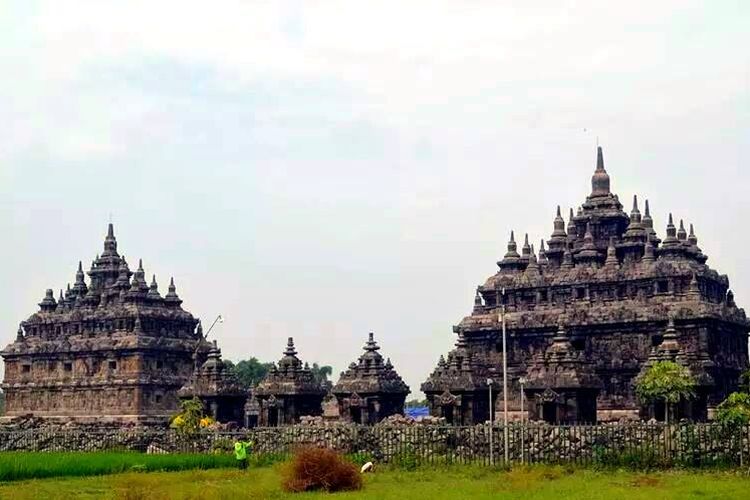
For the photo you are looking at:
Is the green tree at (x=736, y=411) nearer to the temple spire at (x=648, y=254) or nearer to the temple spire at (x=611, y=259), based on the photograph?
the temple spire at (x=648, y=254)

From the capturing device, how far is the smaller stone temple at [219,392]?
56.3m

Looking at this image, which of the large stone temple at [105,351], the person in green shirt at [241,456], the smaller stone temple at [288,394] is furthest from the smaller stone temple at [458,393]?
the large stone temple at [105,351]

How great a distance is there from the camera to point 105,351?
82.5 m

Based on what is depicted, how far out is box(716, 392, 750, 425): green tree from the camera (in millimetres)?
33844

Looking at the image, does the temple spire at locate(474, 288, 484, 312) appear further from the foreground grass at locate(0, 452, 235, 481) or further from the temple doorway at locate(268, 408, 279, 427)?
the foreground grass at locate(0, 452, 235, 481)

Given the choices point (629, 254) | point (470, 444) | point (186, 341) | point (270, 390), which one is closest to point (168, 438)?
point (270, 390)

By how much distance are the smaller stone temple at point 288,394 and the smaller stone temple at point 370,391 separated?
5.58 feet

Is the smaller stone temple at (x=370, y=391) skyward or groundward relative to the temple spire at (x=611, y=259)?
groundward

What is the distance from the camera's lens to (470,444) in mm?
Result: 38312

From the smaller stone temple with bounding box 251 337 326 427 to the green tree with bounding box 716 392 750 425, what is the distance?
21770mm

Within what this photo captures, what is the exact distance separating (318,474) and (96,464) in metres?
11.7

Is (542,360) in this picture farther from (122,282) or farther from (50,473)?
(122,282)

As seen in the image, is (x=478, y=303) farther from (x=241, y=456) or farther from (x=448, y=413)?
(x=241, y=456)

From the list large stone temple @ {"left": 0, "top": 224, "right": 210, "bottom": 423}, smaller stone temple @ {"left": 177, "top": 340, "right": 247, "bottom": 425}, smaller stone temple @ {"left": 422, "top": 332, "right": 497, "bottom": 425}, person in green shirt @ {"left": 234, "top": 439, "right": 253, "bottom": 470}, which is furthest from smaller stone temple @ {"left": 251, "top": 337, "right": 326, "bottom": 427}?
large stone temple @ {"left": 0, "top": 224, "right": 210, "bottom": 423}
